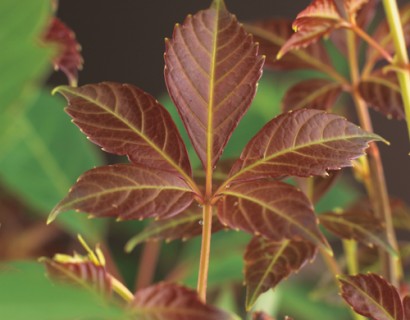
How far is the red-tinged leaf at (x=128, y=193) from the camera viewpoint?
32cm

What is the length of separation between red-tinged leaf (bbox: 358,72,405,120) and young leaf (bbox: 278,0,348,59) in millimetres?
73

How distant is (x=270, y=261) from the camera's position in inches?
15.3

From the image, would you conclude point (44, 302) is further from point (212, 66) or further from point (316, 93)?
point (316, 93)

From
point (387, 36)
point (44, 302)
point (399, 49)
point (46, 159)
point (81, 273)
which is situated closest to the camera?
point (44, 302)

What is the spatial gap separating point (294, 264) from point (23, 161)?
0.62 metres

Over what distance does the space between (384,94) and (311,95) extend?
0.05 meters

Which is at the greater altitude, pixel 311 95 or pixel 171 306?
pixel 311 95

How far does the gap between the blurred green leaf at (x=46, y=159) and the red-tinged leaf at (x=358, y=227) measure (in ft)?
1.66

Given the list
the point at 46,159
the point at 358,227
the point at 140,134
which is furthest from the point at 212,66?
the point at 46,159

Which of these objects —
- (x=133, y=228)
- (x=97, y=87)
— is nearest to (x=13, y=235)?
(x=133, y=228)

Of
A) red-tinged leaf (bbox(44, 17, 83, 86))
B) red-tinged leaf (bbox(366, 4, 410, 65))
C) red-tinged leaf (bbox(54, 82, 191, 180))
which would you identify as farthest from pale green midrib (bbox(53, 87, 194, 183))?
red-tinged leaf (bbox(366, 4, 410, 65))

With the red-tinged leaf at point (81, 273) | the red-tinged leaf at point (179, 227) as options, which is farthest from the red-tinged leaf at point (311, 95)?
the red-tinged leaf at point (81, 273)

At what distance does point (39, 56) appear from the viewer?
0.82 feet

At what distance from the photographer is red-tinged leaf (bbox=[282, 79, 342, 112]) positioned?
0.47 m
